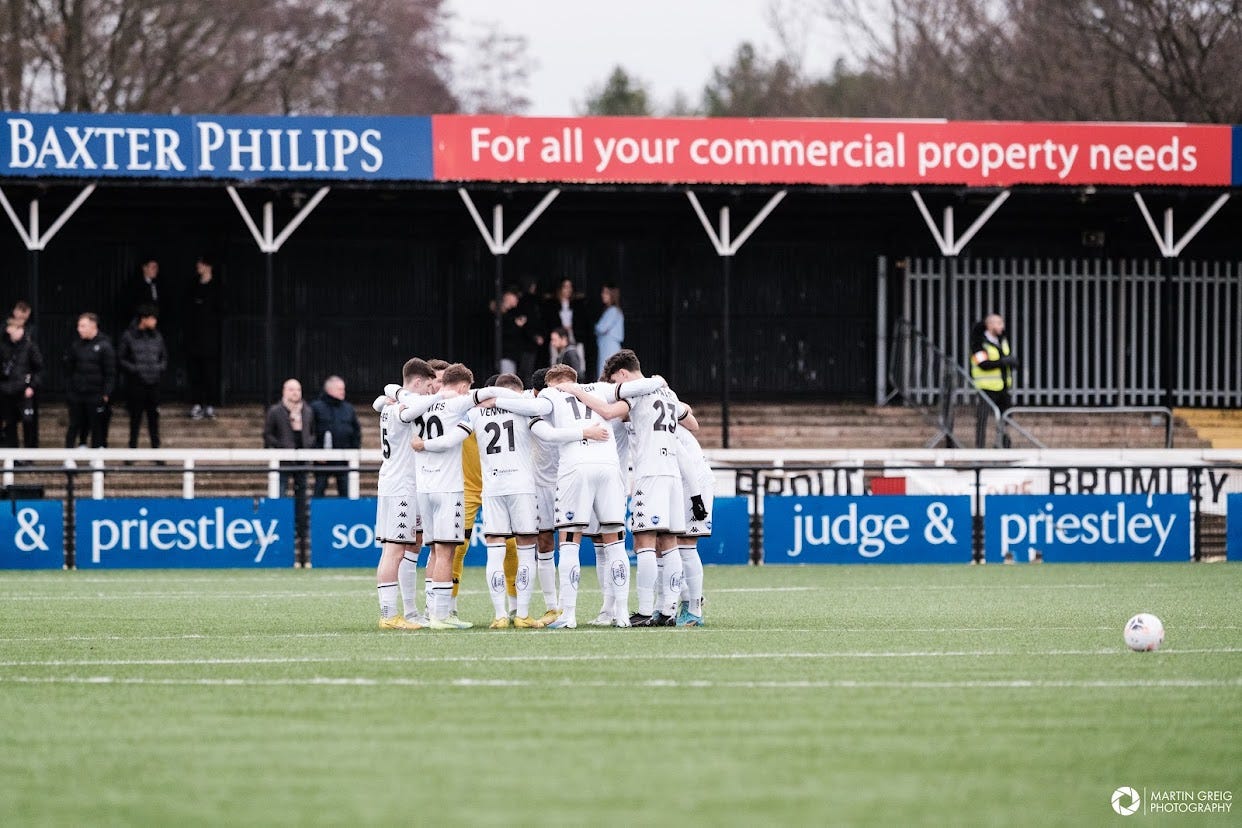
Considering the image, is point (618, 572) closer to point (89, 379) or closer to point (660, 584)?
point (660, 584)

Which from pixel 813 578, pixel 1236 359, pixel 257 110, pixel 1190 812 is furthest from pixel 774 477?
pixel 257 110

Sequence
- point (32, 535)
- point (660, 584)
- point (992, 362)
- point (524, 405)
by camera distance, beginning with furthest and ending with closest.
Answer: point (992, 362) < point (32, 535) < point (660, 584) < point (524, 405)

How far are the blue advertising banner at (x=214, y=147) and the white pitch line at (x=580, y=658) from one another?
14270 millimetres

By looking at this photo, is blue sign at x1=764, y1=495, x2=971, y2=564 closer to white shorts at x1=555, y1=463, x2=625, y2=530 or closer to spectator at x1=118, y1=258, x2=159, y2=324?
white shorts at x1=555, y1=463, x2=625, y2=530

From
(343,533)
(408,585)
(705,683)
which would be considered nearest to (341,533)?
(343,533)

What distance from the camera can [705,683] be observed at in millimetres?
9875

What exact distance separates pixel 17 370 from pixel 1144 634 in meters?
16.7

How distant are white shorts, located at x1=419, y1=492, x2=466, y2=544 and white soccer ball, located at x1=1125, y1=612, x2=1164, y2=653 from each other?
4.91 metres

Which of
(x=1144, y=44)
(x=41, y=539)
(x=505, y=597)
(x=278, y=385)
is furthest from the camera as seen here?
(x=1144, y=44)

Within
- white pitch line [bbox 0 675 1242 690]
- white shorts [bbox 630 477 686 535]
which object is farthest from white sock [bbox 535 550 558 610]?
white pitch line [bbox 0 675 1242 690]

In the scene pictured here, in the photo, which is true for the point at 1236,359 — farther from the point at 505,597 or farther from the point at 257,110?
the point at 257,110

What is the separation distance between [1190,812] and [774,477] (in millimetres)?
16532

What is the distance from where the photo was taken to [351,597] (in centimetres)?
1727

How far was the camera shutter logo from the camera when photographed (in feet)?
21.6
